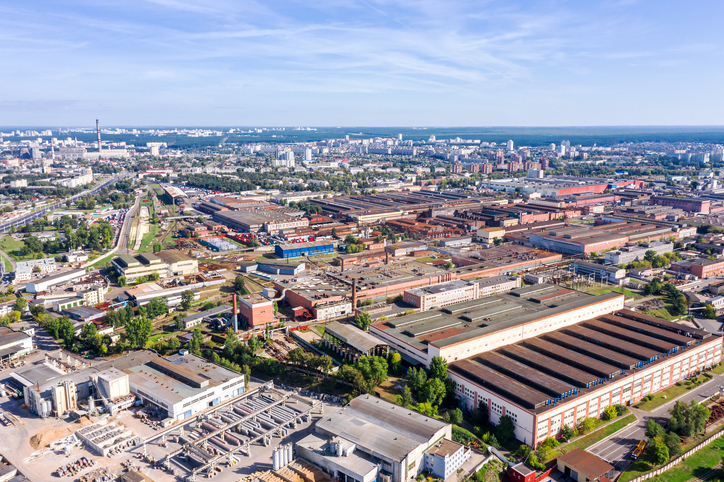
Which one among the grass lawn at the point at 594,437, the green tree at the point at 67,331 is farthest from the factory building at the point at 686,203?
the green tree at the point at 67,331

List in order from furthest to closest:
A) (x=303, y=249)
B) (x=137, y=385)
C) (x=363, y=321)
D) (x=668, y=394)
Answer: (x=303, y=249) → (x=363, y=321) → (x=668, y=394) → (x=137, y=385)

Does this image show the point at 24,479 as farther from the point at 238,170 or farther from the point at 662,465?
the point at 238,170

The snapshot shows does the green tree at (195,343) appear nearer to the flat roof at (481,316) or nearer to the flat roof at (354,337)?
the flat roof at (354,337)

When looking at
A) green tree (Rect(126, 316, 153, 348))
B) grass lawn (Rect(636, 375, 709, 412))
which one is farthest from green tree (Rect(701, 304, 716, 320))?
green tree (Rect(126, 316, 153, 348))

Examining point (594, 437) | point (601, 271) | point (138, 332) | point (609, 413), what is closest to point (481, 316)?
point (609, 413)

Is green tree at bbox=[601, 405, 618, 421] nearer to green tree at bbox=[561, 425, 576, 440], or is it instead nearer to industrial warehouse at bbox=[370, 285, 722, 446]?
industrial warehouse at bbox=[370, 285, 722, 446]

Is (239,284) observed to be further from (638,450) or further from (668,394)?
(668,394)
